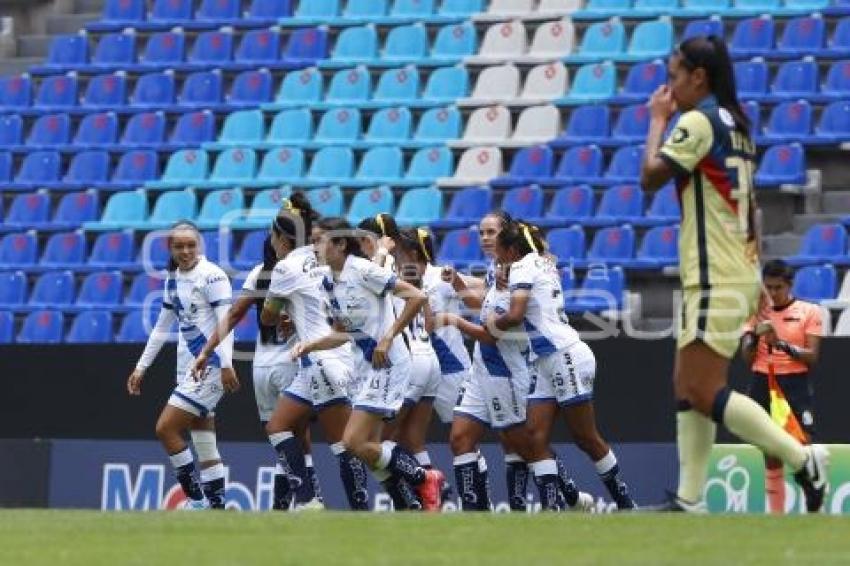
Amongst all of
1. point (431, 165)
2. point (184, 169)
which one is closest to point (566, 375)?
point (431, 165)

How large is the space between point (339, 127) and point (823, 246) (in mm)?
6784

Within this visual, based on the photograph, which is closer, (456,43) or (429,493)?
(429,493)

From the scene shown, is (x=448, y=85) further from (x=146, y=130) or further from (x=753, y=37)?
(x=146, y=130)

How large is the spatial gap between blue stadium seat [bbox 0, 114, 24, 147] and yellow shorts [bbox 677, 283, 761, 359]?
1734 centimetres

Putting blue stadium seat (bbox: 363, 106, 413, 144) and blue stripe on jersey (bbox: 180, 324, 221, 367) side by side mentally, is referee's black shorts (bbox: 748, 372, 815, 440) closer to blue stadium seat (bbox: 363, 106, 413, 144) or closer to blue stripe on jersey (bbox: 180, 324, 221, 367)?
blue stripe on jersey (bbox: 180, 324, 221, 367)

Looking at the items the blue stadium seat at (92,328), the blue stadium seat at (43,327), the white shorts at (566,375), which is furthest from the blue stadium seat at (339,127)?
the white shorts at (566,375)

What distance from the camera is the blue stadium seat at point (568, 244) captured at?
2192cm

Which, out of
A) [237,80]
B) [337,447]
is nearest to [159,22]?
[237,80]

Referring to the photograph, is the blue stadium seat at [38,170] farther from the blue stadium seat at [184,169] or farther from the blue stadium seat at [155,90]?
the blue stadium seat at [184,169]

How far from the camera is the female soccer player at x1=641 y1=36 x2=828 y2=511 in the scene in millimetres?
11156

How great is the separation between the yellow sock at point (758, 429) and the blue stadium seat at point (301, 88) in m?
15.3

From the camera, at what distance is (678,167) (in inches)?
437

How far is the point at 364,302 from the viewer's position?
1536 cm

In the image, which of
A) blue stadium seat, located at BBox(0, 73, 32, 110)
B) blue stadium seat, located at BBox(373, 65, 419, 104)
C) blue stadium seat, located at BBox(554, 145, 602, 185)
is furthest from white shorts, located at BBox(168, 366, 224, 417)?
blue stadium seat, located at BBox(0, 73, 32, 110)
